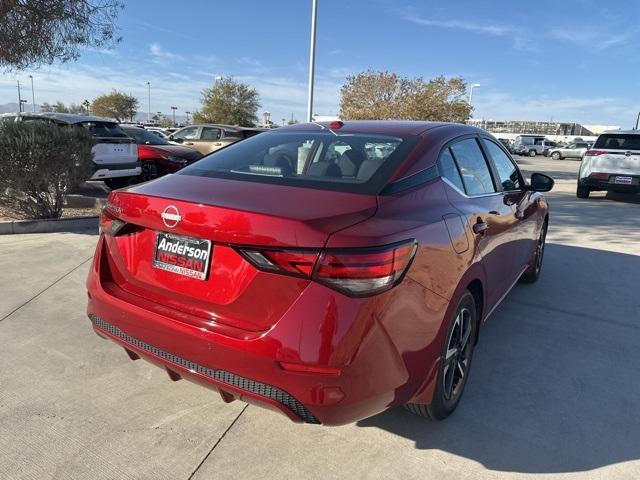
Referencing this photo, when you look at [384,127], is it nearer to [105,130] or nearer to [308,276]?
[308,276]

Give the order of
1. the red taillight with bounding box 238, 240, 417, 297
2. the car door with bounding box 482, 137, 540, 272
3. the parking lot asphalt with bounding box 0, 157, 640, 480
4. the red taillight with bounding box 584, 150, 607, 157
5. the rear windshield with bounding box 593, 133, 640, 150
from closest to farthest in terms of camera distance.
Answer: the red taillight with bounding box 238, 240, 417, 297, the parking lot asphalt with bounding box 0, 157, 640, 480, the car door with bounding box 482, 137, 540, 272, the rear windshield with bounding box 593, 133, 640, 150, the red taillight with bounding box 584, 150, 607, 157

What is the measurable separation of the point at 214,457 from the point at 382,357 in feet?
3.31

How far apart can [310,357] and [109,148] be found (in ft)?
28.2

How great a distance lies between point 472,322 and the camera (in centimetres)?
285

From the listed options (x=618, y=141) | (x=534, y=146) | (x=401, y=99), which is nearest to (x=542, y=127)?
(x=534, y=146)

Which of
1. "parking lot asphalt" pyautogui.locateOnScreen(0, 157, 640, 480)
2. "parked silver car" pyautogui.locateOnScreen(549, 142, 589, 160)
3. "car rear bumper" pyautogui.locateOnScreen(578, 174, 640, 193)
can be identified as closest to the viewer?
"parking lot asphalt" pyautogui.locateOnScreen(0, 157, 640, 480)

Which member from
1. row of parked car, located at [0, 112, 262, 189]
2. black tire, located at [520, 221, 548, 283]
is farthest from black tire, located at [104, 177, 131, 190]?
black tire, located at [520, 221, 548, 283]

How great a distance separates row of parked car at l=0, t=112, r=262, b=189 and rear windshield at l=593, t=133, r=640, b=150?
9384 millimetres

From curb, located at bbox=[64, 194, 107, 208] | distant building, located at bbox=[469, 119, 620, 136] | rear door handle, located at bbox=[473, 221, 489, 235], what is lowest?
curb, located at bbox=[64, 194, 107, 208]

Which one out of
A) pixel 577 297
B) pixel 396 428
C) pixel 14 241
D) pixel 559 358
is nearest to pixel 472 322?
pixel 396 428

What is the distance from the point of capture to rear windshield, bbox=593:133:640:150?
11.7 metres

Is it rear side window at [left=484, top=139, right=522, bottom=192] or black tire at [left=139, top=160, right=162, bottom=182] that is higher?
rear side window at [left=484, top=139, right=522, bottom=192]

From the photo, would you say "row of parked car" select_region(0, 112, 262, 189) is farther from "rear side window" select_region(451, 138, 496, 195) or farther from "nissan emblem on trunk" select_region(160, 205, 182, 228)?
"rear side window" select_region(451, 138, 496, 195)

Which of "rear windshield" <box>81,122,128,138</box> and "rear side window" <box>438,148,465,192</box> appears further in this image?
"rear windshield" <box>81,122,128,138</box>
